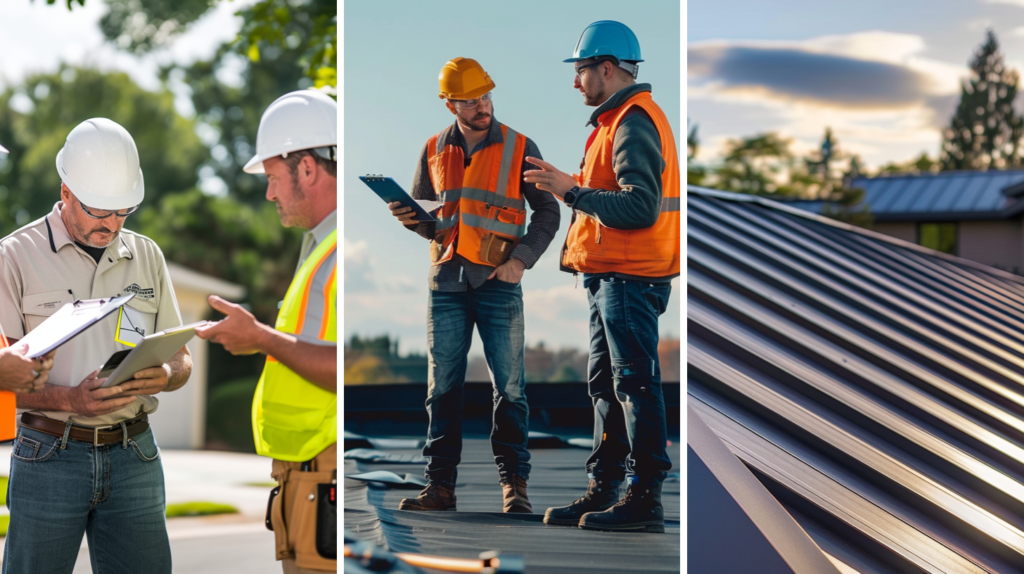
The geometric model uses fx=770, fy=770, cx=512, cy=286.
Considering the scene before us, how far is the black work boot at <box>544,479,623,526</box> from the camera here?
9.51 ft

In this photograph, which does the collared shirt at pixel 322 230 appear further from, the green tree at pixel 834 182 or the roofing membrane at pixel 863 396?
the green tree at pixel 834 182

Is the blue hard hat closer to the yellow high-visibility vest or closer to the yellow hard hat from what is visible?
the yellow hard hat

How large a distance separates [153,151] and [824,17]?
1332 inches

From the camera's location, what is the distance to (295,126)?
2926 mm

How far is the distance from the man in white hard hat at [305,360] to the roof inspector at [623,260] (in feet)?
2.74

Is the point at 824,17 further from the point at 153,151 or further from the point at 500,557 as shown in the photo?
the point at 500,557

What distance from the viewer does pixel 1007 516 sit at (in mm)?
3445

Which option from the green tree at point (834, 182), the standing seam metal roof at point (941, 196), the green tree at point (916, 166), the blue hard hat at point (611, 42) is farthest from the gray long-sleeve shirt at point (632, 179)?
the green tree at point (916, 166)

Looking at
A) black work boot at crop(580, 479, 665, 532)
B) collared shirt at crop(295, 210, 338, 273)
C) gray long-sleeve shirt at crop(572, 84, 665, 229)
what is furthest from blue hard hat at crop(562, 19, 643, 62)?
black work boot at crop(580, 479, 665, 532)

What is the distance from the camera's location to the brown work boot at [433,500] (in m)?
2.98

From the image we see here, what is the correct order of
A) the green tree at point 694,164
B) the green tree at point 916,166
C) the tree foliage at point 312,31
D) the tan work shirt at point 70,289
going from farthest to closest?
the green tree at point 916,166, the green tree at point 694,164, the tree foliage at point 312,31, the tan work shirt at point 70,289

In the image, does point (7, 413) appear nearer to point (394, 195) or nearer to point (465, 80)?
point (394, 195)

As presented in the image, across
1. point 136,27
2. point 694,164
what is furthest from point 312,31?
point 694,164

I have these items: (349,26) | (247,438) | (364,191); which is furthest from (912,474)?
(247,438)
